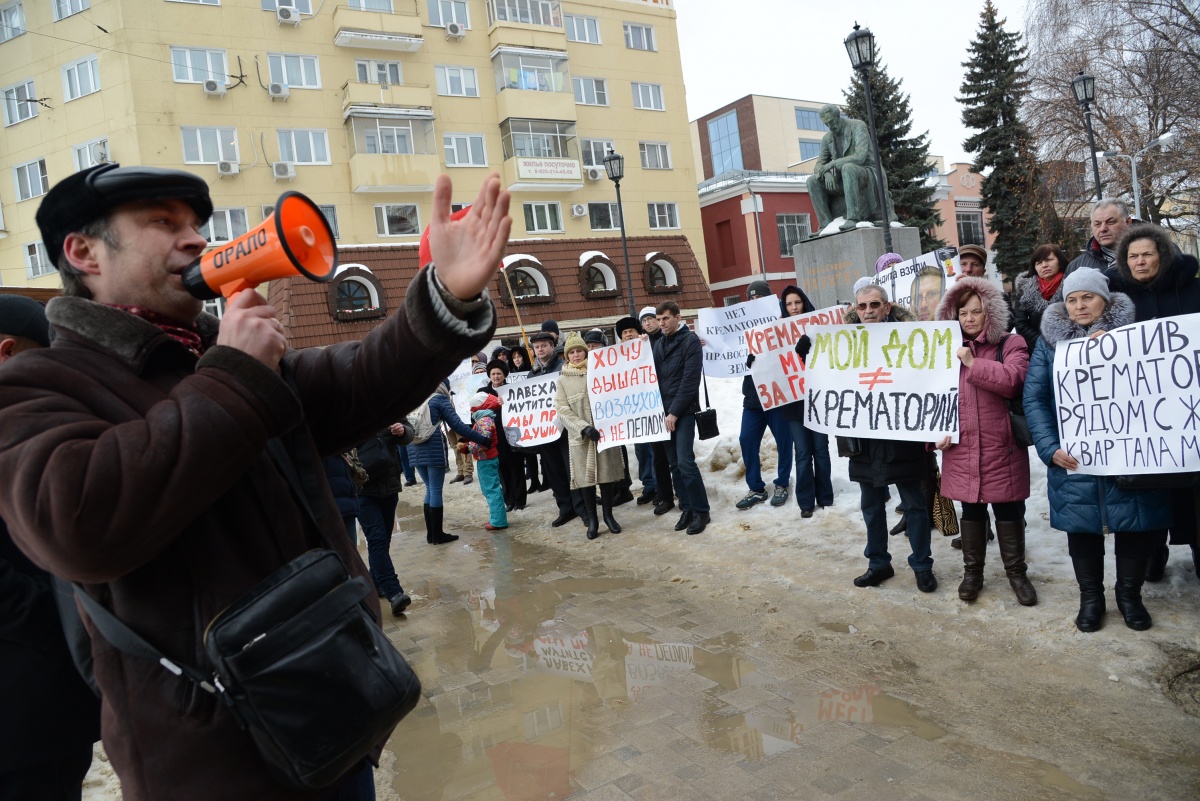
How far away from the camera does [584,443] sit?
30.6 feet

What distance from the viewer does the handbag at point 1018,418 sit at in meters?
5.29

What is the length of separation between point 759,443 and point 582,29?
32166 millimetres

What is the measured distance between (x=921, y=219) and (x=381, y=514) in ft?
108

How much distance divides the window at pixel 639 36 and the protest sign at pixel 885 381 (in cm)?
3380

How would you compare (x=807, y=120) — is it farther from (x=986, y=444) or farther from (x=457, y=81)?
(x=986, y=444)

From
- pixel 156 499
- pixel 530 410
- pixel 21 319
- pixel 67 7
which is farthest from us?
pixel 67 7

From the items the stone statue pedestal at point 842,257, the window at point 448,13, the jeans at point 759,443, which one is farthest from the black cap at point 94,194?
the window at point 448,13

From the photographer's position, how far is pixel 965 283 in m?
5.53

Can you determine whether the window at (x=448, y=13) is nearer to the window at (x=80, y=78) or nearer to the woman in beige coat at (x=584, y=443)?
the window at (x=80, y=78)

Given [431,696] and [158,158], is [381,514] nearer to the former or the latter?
[431,696]

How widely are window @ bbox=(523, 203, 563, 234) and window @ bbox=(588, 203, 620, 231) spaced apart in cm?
157

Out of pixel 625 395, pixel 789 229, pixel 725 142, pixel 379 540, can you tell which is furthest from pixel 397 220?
pixel 725 142

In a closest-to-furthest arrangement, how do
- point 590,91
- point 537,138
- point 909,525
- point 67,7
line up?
point 909,525 → point 67,7 → point 537,138 → point 590,91

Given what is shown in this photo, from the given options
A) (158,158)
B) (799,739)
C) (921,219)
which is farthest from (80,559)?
(921,219)
